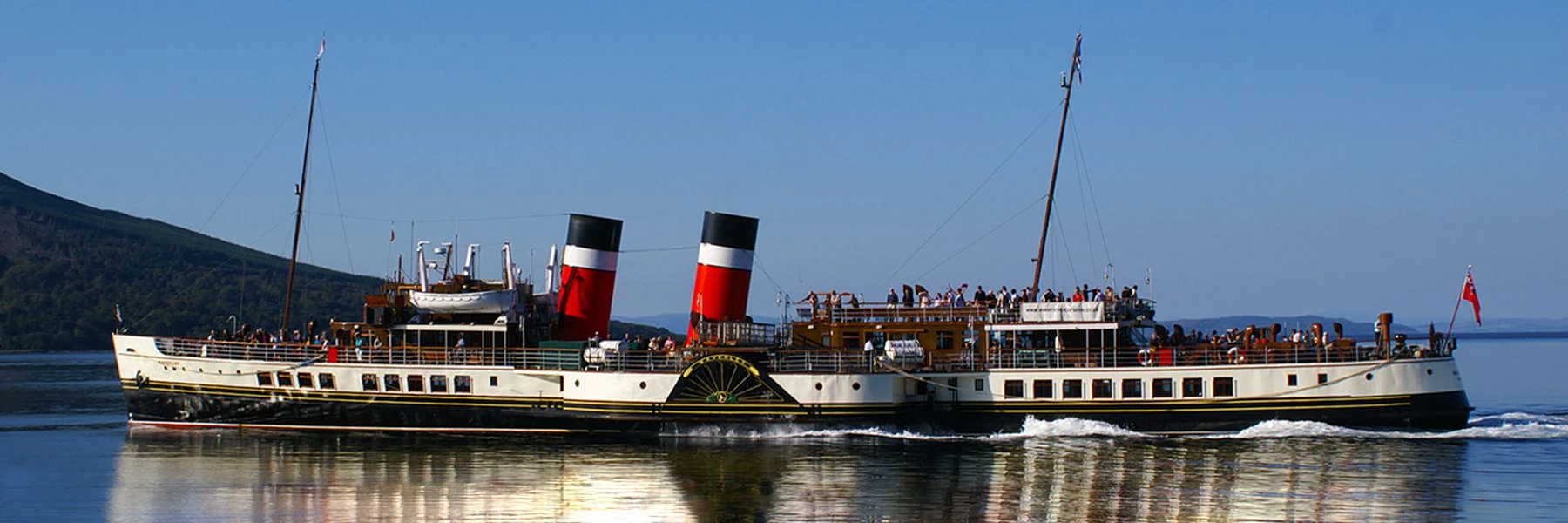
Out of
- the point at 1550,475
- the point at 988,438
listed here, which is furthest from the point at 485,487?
the point at 1550,475

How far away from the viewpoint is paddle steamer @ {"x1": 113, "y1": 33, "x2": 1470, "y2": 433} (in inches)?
1476

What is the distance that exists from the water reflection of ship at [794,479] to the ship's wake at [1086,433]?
0.63m

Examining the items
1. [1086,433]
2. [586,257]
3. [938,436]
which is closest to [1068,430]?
[1086,433]

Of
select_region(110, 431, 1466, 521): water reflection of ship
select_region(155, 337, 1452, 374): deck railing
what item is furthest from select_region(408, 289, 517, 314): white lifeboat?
select_region(110, 431, 1466, 521): water reflection of ship

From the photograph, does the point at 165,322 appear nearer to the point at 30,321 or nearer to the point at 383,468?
the point at 30,321

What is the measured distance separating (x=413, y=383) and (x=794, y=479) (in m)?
14.8

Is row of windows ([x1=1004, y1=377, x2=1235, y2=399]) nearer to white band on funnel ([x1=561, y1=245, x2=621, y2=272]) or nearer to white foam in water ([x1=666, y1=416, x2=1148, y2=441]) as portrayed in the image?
white foam in water ([x1=666, y1=416, x2=1148, y2=441])

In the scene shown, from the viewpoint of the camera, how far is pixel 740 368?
126ft

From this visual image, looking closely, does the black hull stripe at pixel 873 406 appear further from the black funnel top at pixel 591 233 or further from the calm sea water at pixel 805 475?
the black funnel top at pixel 591 233

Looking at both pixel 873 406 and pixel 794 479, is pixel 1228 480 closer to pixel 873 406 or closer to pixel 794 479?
pixel 794 479

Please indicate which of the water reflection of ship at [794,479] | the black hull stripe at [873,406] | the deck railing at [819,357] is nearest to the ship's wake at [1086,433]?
the black hull stripe at [873,406]

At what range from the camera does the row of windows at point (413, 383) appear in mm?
40625

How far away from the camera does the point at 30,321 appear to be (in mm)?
177500

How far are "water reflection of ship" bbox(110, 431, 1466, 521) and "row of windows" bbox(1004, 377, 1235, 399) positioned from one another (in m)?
1.56
